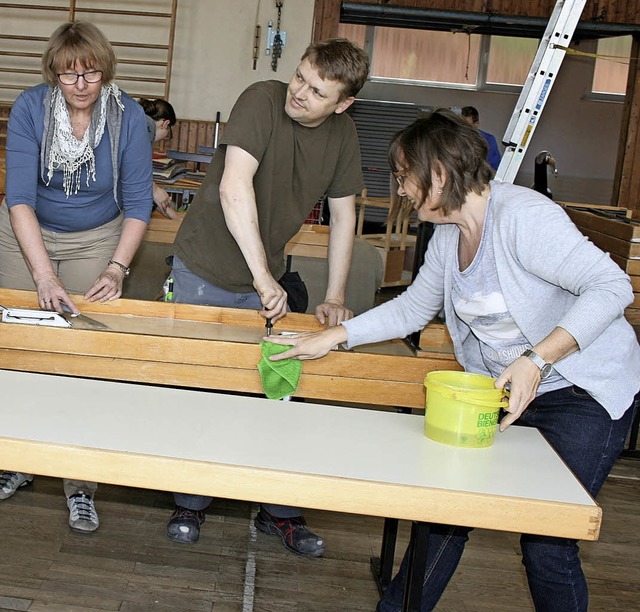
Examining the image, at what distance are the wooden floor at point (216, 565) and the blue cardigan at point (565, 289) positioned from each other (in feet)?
3.02

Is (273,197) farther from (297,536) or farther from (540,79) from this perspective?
(540,79)

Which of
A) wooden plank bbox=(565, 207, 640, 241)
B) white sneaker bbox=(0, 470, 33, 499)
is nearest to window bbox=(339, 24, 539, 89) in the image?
wooden plank bbox=(565, 207, 640, 241)

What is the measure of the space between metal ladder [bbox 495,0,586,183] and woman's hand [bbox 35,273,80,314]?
249 cm

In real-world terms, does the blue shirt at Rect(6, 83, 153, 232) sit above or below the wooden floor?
above

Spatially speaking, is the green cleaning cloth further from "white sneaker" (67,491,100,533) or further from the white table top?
"white sneaker" (67,491,100,533)

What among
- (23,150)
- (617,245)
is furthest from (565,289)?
(617,245)

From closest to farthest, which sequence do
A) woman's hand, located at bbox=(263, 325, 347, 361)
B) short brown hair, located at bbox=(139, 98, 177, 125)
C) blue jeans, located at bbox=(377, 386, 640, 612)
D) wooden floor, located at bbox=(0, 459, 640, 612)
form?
1. blue jeans, located at bbox=(377, 386, 640, 612)
2. woman's hand, located at bbox=(263, 325, 347, 361)
3. wooden floor, located at bbox=(0, 459, 640, 612)
4. short brown hair, located at bbox=(139, 98, 177, 125)

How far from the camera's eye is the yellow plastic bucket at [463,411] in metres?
1.50

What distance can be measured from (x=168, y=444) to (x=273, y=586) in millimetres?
981

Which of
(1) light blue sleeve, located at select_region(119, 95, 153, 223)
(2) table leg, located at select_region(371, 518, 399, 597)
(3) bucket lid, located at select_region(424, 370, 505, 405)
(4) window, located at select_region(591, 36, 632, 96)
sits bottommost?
(2) table leg, located at select_region(371, 518, 399, 597)

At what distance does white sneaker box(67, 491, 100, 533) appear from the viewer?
2492 mm

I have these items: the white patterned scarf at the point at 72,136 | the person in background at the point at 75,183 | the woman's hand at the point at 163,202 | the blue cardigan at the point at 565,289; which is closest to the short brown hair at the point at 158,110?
the woman's hand at the point at 163,202

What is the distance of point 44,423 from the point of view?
4.95 feet

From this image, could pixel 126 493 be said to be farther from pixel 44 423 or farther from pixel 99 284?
pixel 44 423
